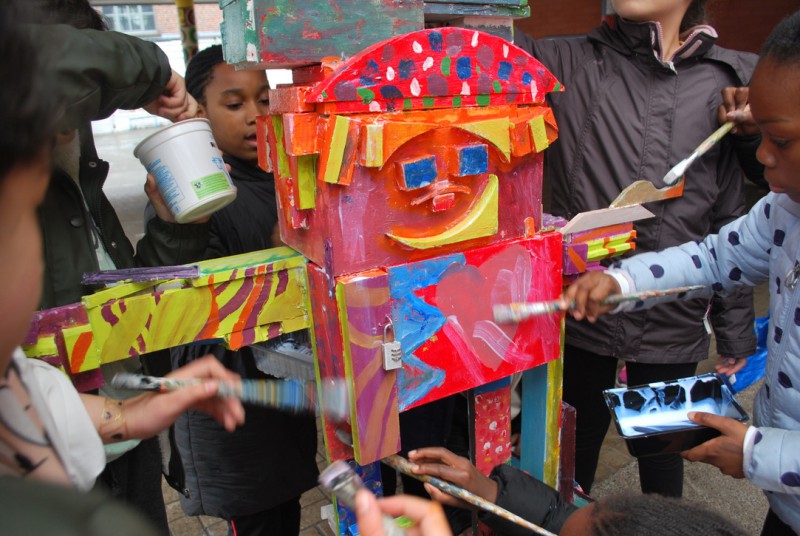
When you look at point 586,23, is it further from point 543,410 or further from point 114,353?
Result: point 114,353

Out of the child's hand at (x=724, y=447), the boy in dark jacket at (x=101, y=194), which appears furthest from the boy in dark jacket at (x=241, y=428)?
the child's hand at (x=724, y=447)

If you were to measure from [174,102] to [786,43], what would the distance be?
1.18 meters

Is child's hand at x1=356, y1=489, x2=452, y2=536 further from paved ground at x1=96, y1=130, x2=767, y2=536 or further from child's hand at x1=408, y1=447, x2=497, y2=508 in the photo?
paved ground at x1=96, y1=130, x2=767, y2=536

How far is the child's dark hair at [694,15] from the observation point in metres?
1.64

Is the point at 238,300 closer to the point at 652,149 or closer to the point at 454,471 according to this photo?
the point at 454,471

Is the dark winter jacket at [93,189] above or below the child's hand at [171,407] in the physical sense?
above

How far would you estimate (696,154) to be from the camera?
59.9 inches

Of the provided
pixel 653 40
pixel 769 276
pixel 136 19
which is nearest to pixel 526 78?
pixel 653 40

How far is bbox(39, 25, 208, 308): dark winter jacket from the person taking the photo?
94 centimetres

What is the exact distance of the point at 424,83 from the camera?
1.05m

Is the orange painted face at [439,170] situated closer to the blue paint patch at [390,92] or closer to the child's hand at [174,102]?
the blue paint patch at [390,92]

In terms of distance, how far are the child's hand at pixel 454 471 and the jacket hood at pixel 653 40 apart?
1179 millimetres

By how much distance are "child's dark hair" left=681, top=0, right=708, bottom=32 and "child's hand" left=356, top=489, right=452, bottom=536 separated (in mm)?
1555

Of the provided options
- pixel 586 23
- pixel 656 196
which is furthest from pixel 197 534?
pixel 586 23
